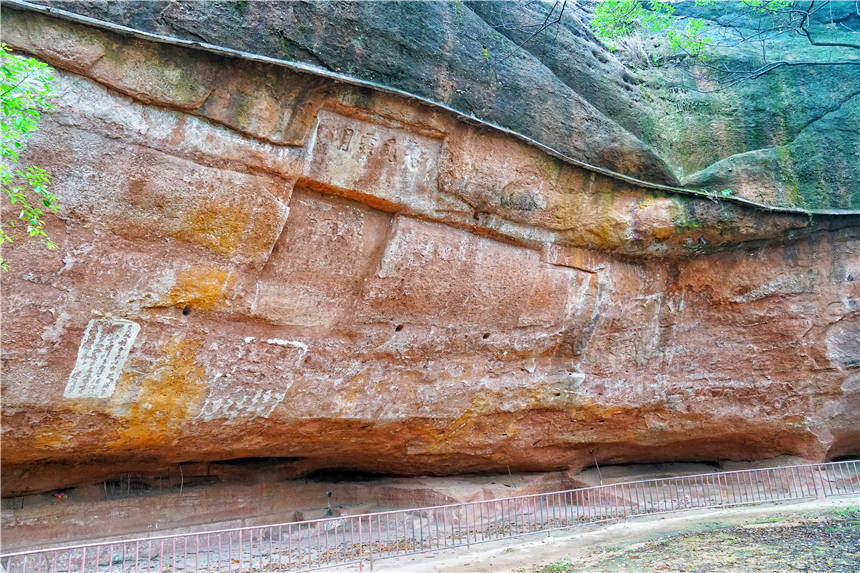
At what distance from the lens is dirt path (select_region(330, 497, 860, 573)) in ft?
18.9

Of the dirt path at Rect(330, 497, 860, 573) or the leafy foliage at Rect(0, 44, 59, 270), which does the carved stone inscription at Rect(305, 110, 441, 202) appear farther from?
the dirt path at Rect(330, 497, 860, 573)

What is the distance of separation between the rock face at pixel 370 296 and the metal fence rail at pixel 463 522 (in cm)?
71

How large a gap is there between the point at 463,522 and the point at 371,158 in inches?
244

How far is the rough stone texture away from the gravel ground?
4.99 m

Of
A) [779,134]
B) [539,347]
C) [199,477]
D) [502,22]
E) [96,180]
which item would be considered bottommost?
[199,477]

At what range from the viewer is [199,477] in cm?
830

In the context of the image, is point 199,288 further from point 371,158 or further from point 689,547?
point 689,547

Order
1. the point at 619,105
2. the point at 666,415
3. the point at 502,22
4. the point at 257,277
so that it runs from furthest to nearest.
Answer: the point at 666,415, the point at 619,105, the point at 502,22, the point at 257,277

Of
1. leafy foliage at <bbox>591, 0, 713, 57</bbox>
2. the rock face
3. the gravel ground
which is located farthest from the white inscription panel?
leafy foliage at <bbox>591, 0, 713, 57</bbox>

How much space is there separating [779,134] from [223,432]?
1030 centimetres

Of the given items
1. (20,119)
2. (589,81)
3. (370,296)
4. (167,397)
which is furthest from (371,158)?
(589,81)

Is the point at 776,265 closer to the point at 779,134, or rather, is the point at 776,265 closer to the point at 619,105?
the point at 779,134

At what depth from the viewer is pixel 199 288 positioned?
20.0 feet

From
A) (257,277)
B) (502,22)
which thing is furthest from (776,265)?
(257,277)
